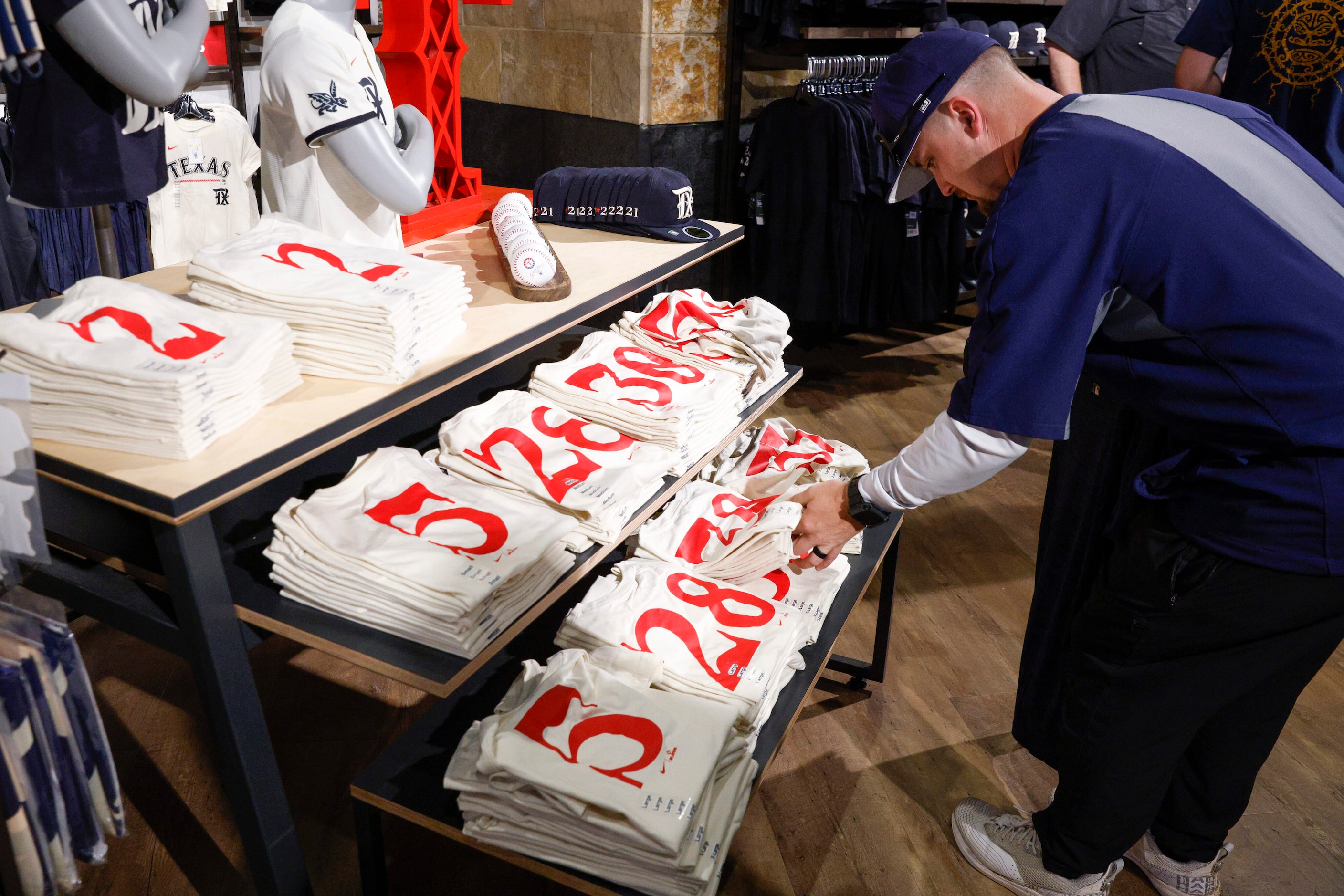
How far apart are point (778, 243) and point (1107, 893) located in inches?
124

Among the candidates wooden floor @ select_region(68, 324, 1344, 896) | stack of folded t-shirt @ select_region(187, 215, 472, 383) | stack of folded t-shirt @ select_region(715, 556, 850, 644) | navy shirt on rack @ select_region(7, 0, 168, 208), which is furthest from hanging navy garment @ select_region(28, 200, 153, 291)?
stack of folded t-shirt @ select_region(715, 556, 850, 644)

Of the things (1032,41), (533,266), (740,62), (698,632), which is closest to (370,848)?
(698,632)

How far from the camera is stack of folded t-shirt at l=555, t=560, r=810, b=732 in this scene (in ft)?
5.17

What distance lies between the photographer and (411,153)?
5.98 ft

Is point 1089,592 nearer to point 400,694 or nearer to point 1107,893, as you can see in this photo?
point 1107,893

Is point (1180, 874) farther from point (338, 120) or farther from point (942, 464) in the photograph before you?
point (338, 120)

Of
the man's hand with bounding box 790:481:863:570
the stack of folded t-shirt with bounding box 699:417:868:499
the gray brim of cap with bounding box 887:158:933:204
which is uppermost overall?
the gray brim of cap with bounding box 887:158:933:204

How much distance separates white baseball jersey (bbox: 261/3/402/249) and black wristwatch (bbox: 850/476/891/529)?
1.11 m

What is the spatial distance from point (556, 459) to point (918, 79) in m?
→ 0.93

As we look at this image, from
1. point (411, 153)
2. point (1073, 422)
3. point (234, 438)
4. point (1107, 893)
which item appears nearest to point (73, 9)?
point (411, 153)

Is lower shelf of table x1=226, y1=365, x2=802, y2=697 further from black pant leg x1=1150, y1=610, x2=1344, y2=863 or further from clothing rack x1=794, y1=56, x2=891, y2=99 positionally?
clothing rack x1=794, y1=56, x2=891, y2=99

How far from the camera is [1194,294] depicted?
1298 millimetres

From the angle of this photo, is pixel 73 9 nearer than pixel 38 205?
Yes

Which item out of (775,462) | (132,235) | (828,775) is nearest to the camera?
(828,775)
